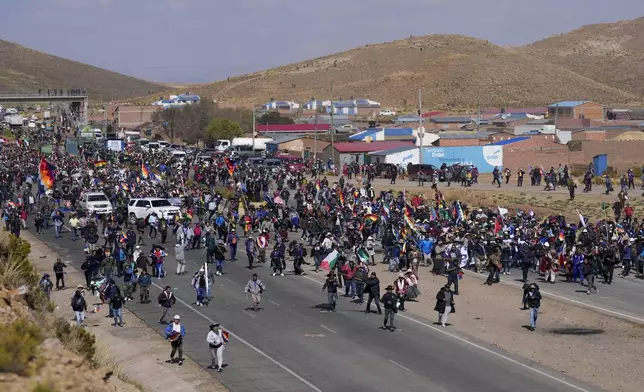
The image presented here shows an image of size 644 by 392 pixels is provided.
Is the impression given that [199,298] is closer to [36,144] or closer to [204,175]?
[204,175]

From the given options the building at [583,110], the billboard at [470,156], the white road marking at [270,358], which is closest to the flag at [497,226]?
the white road marking at [270,358]

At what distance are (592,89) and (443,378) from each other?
535 ft

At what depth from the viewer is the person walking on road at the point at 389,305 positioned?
79.7ft

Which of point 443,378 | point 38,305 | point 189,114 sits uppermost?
point 189,114

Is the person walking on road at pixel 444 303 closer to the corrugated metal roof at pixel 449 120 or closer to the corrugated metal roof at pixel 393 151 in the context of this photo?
the corrugated metal roof at pixel 393 151

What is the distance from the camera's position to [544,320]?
87.0 feet

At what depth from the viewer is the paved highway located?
2012 cm

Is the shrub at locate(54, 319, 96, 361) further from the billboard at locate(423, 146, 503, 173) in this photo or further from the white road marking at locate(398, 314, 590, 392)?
the billboard at locate(423, 146, 503, 173)

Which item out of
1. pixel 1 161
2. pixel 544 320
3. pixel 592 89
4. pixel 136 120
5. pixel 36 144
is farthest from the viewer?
pixel 592 89

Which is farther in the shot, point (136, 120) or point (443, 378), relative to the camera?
point (136, 120)

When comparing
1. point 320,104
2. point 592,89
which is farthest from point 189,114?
point 592,89

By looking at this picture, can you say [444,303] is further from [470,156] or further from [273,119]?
[273,119]

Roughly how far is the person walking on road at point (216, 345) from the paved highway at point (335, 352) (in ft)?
0.82

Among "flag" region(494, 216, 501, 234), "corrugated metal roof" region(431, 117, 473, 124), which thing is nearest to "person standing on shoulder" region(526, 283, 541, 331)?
"flag" region(494, 216, 501, 234)
